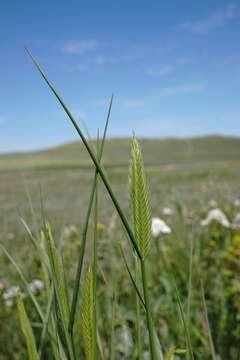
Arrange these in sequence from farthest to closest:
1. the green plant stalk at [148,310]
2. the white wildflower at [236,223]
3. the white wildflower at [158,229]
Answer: the white wildflower at [236,223], the white wildflower at [158,229], the green plant stalk at [148,310]

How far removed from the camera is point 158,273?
2.05m

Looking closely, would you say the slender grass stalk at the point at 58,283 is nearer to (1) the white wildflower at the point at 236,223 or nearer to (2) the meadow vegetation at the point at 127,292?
(2) the meadow vegetation at the point at 127,292

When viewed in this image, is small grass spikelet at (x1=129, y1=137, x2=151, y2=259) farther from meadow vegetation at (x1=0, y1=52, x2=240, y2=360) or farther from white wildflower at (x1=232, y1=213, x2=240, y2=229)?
white wildflower at (x1=232, y1=213, x2=240, y2=229)

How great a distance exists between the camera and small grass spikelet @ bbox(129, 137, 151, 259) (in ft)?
1.07

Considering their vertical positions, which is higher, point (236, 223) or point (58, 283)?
point (58, 283)

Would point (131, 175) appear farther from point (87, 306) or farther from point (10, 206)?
point (10, 206)

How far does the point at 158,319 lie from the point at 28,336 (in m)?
1.16

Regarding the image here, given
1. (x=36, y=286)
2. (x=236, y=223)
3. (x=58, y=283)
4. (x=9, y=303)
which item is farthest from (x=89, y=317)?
(x=236, y=223)

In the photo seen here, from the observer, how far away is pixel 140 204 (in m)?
0.33

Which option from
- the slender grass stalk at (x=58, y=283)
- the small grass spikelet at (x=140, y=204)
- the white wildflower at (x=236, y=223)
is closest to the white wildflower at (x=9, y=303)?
the white wildflower at (x=236, y=223)

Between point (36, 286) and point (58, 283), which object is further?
point (36, 286)

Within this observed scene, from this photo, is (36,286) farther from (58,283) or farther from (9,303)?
(58,283)

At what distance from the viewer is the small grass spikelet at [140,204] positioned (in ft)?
1.07

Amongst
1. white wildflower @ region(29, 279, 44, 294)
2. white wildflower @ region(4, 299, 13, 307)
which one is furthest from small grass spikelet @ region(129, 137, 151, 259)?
white wildflower @ region(4, 299, 13, 307)
